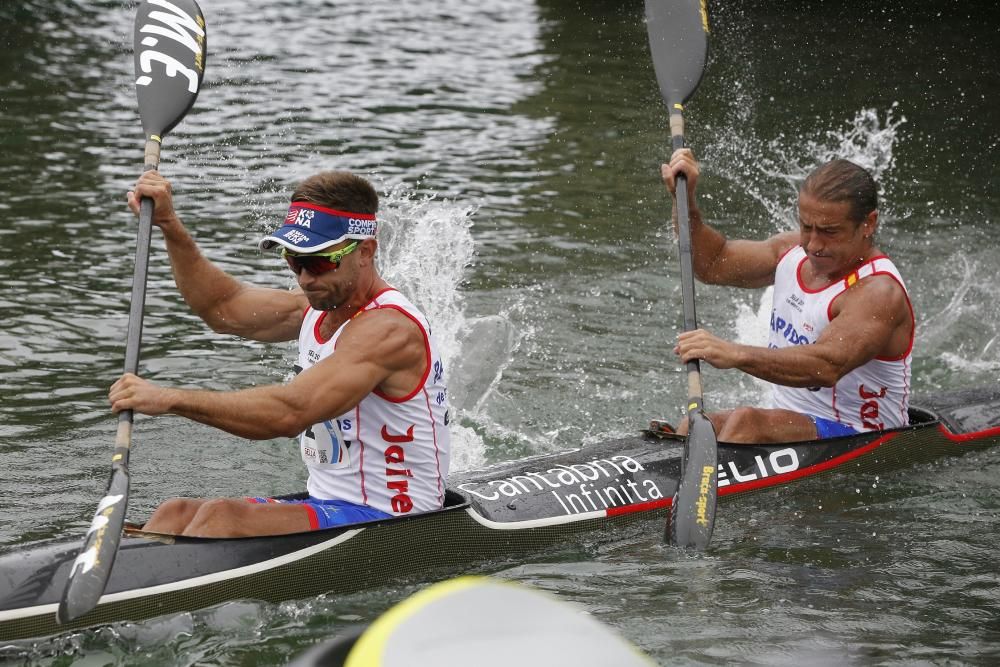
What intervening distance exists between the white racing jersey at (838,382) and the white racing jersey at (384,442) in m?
2.04

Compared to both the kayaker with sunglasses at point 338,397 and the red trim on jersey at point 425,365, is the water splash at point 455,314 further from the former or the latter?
the red trim on jersey at point 425,365

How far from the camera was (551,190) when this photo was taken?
1148cm

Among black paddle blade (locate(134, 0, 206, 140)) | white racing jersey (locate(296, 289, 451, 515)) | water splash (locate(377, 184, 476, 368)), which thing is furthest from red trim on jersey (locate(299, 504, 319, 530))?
water splash (locate(377, 184, 476, 368))

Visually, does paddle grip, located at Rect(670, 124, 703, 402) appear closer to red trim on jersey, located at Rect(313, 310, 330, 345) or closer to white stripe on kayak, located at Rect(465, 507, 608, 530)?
white stripe on kayak, located at Rect(465, 507, 608, 530)

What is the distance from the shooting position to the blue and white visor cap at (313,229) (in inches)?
176

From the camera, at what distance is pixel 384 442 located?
184 inches

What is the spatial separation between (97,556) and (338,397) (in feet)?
3.15

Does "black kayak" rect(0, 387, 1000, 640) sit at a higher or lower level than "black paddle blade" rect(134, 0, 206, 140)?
lower

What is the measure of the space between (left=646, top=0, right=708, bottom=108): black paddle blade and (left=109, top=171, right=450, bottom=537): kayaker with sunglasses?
2626 mm

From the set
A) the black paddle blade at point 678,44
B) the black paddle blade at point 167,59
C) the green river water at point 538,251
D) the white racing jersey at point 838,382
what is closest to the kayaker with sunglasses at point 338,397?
the green river water at point 538,251

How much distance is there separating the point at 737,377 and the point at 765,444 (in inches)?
85.3

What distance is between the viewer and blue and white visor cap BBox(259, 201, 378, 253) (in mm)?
4473

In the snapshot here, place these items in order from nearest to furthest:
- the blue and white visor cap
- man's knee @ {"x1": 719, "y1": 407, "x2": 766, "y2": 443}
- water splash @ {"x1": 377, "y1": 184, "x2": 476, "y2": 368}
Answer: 1. the blue and white visor cap
2. man's knee @ {"x1": 719, "y1": 407, "x2": 766, "y2": 443}
3. water splash @ {"x1": 377, "y1": 184, "x2": 476, "y2": 368}

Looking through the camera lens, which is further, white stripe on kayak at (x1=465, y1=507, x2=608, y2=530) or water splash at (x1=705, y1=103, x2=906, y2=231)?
water splash at (x1=705, y1=103, x2=906, y2=231)
